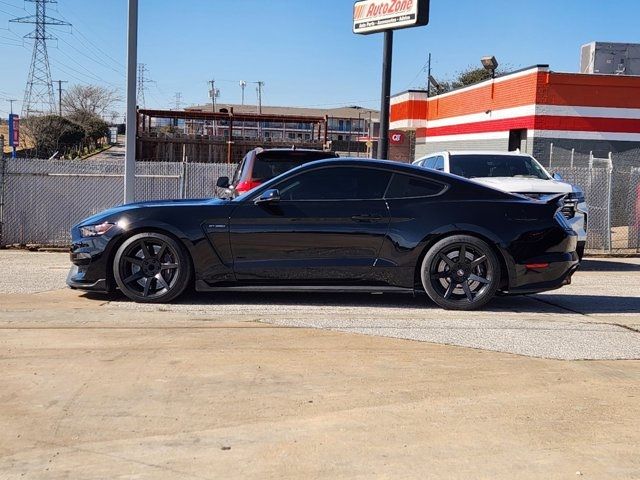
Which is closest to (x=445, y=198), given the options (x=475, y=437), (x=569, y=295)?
(x=569, y=295)

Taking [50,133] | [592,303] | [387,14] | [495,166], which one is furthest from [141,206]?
[50,133]

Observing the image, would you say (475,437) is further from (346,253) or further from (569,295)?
(569,295)

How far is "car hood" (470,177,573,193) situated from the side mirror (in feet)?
13.7

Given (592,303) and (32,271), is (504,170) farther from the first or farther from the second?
(32,271)

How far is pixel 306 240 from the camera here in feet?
23.4

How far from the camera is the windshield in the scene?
11586mm

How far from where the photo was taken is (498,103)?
25.5 m

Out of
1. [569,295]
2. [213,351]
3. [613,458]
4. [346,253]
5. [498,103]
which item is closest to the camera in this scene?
[613,458]

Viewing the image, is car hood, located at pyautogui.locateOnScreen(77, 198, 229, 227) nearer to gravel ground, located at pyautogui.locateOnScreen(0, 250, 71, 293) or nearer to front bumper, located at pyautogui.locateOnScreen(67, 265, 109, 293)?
front bumper, located at pyautogui.locateOnScreen(67, 265, 109, 293)

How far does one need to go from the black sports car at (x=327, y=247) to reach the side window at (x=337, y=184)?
0.17 ft

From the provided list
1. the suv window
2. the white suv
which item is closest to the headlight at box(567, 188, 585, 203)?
the white suv

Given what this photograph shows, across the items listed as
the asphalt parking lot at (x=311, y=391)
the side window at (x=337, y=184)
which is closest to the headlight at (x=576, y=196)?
the asphalt parking lot at (x=311, y=391)

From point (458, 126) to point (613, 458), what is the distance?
27.8 metres

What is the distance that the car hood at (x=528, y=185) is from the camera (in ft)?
34.1
